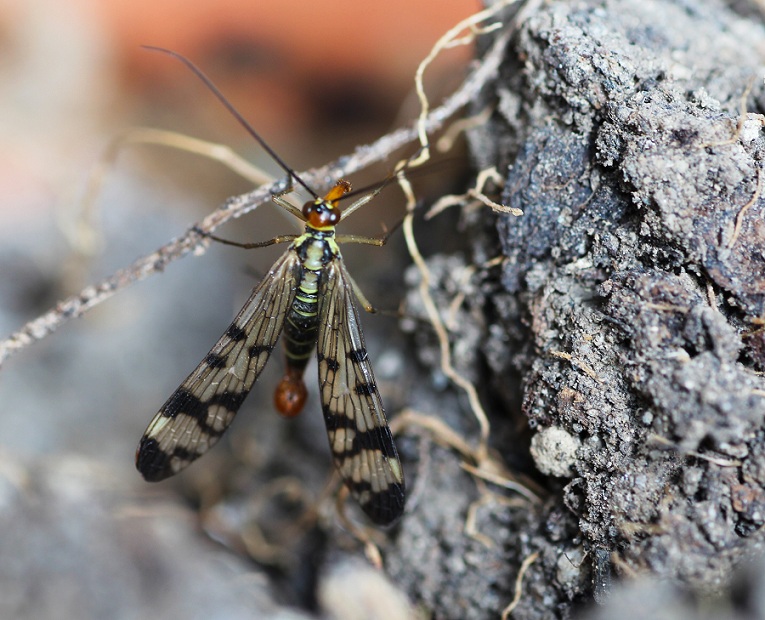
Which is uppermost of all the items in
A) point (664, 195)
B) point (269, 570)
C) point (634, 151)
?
point (634, 151)

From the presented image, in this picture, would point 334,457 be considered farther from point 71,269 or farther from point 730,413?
point 71,269

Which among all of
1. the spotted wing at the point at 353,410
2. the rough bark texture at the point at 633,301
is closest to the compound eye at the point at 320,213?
the spotted wing at the point at 353,410

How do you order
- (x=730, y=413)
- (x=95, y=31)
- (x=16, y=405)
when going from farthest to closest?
(x=95, y=31) < (x=16, y=405) < (x=730, y=413)

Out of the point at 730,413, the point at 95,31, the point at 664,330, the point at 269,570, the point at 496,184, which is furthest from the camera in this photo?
the point at 95,31

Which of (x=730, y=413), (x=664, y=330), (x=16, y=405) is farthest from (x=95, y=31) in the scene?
(x=730, y=413)

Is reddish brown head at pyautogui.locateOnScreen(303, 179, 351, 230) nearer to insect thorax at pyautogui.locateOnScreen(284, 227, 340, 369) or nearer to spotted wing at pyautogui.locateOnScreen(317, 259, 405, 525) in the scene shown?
insect thorax at pyautogui.locateOnScreen(284, 227, 340, 369)

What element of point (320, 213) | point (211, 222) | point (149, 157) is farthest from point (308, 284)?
point (149, 157)

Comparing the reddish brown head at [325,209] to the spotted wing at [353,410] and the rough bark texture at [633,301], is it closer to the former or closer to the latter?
the spotted wing at [353,410]

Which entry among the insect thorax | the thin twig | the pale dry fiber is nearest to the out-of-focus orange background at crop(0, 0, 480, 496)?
the insect thorax
